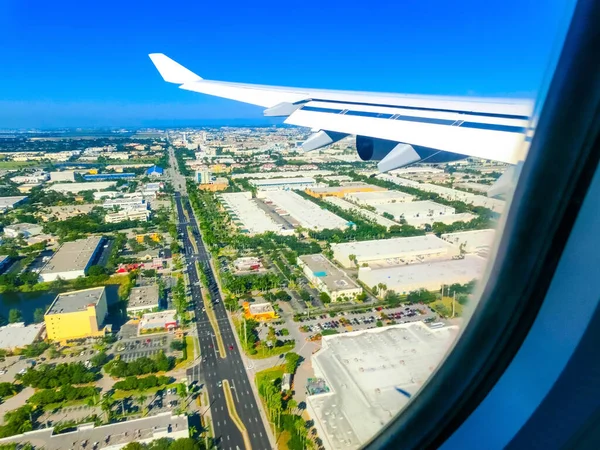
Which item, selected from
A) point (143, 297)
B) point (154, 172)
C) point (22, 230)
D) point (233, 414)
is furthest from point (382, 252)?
point (154, 172)

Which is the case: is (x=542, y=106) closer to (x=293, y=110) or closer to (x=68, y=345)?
(x=293, y=110)

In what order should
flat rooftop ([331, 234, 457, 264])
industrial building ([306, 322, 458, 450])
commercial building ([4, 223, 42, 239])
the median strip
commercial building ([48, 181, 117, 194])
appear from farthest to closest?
commercial building ([48, 181, 117, 194]) < commercial building ([4, 223, 42, 239]) < flat rooftop ([331, 234, 457, 264]) < the median strip < industrial building ([306, 322, 458, 450])

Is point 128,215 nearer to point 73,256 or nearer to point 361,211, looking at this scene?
point 73,256

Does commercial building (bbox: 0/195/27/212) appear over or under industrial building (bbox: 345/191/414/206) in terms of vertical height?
under

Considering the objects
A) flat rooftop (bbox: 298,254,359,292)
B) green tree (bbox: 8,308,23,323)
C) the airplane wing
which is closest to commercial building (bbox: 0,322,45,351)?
green tree (bbox: 8,308,23,323)

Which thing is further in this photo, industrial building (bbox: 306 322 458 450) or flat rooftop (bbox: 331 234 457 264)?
flat rooftop (bbox: 331 234 457 264)

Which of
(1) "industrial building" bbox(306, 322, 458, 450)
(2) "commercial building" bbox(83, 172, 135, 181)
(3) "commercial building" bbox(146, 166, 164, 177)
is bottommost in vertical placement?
(2) "commercial building" bbox(83, 172, 135, 181)

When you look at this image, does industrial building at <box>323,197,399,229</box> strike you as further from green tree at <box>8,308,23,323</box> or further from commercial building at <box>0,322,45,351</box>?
green tree at <box>8,308,23,323</box>
